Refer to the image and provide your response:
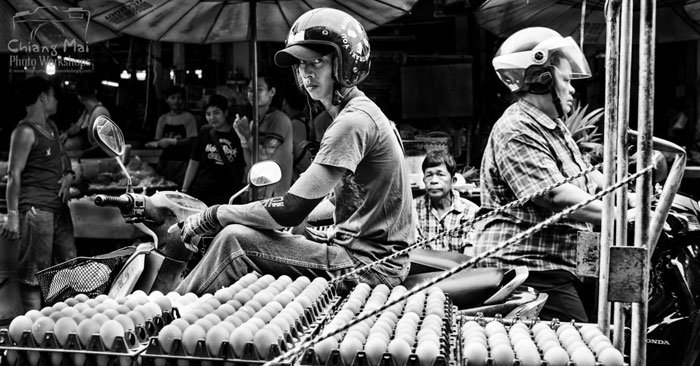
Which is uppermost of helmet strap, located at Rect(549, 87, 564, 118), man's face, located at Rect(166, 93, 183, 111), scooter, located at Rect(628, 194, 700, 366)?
man's face, located at Rect(166, 93, 183, 111)

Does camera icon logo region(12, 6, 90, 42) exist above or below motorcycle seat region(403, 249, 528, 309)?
above

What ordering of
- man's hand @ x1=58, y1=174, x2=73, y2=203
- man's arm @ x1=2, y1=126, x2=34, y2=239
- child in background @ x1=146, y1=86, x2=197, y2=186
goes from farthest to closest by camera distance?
child in background @ x1=146, y1=86, x2=197, y2=186 → man's hand @ x1=58, y1=174, x2=73, y2=203 → man's arm @ x1=2, y1=126, x2=34, y2=239

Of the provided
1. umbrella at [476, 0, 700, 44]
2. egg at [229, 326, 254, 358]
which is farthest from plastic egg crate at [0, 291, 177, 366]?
umbrella at [476, 0, 700, 44]

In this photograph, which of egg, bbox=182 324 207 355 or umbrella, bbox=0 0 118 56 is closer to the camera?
egg, bbox=182 324 207 355

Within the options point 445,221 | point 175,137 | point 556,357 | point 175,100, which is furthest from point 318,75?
point 175,100

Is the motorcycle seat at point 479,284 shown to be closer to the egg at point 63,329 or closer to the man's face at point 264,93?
the egg at point 63,329

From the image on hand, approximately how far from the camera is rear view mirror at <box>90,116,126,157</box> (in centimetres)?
380

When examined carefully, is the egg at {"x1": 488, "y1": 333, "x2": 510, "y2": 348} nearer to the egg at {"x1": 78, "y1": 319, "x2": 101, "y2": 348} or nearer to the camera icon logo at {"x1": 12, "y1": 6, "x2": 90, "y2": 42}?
the egg at {"x1": 78, "y1": 319, "x2": 101, "y2": 348}

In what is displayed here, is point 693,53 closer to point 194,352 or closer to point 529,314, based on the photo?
point 529,314

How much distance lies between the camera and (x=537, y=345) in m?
2.55

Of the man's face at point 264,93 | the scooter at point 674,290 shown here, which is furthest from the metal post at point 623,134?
the man's face at point 264,93

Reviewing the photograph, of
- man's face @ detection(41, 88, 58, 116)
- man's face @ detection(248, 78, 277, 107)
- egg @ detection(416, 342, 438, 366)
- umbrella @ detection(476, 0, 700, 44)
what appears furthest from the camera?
umbrella @ detection(476, 0, 700, 44)

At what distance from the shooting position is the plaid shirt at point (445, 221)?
6098 millimetres

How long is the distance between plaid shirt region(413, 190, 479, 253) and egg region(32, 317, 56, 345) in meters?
3.83
